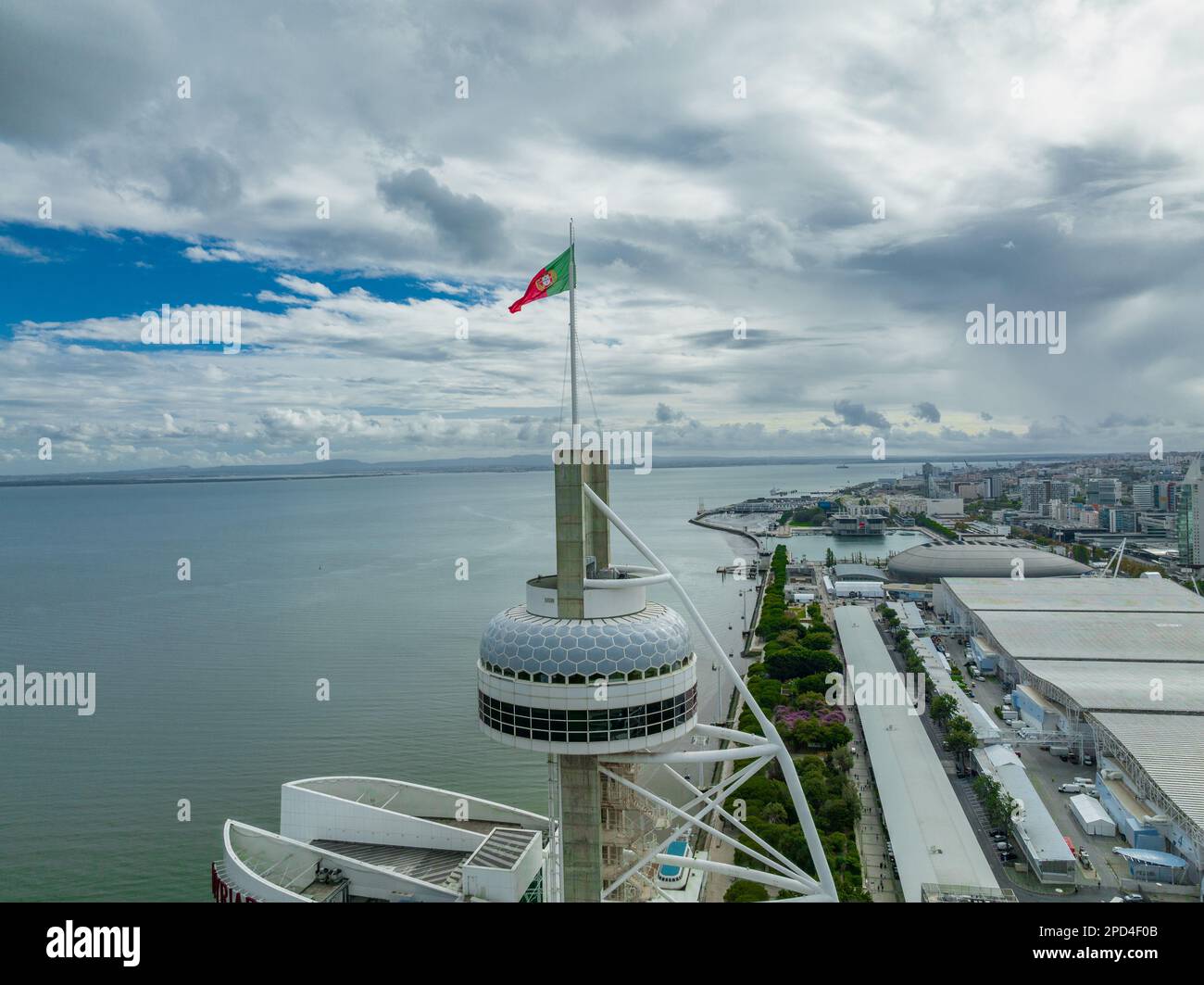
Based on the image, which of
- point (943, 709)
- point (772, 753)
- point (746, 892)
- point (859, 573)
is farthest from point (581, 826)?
point (859, 573)

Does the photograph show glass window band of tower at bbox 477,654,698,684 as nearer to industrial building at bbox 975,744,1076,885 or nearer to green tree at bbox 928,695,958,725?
industrial building at bbox 975,744,1076,885

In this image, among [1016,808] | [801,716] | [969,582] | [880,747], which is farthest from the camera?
[969,582]

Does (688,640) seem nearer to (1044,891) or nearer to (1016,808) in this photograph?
(1044,891)

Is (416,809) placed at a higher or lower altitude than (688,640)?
lower

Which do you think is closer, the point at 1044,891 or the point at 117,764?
the point at 1044,891

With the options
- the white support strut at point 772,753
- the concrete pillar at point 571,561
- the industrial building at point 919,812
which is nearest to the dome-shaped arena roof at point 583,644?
the concrete pillar at point 571,561

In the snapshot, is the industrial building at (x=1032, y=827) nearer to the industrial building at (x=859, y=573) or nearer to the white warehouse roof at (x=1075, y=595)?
the white warehouse roof at (x=1075, y=595)

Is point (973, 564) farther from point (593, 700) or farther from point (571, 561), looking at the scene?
point (593, 700)
